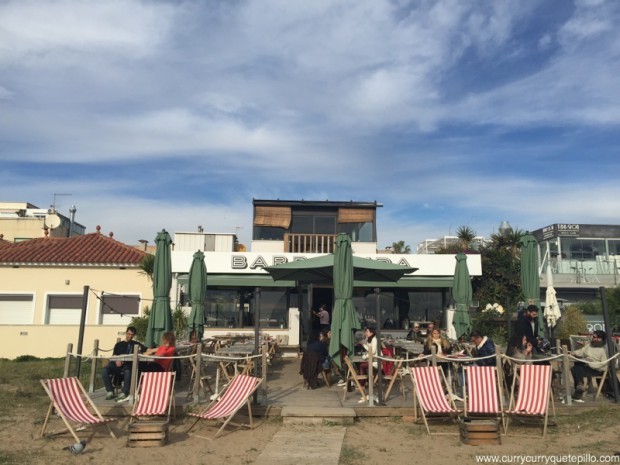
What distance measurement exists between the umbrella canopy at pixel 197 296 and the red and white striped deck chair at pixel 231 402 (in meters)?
3.94

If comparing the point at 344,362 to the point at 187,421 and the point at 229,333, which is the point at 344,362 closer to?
the point at 187,421

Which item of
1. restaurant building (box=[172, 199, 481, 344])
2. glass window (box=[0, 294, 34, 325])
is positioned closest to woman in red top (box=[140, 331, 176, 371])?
restaurant building (box=[172, 199, 481, 344])

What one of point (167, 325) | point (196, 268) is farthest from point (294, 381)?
point (196, 268)

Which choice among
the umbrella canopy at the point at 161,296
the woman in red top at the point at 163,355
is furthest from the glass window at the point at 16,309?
the woman in red top at the point at 163,355

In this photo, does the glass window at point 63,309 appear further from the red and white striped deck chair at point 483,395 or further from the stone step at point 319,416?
the red and white striped deck chair at point 483,395

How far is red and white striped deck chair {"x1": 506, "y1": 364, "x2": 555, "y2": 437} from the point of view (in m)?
6.73

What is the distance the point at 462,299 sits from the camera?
11.7 metres

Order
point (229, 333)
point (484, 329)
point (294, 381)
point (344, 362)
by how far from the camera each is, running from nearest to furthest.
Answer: point (344, 362)
point (294, 381)
point (229, 333)
point (484, 329)

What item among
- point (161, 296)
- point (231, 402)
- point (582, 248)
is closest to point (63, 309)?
point (161, 296)

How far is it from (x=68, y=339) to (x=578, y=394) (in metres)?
15.2

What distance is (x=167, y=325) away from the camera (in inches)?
376

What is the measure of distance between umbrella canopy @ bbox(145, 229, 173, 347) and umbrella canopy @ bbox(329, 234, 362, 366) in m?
3.30

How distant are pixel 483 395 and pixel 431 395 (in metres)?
0.71

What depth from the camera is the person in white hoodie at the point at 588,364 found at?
8.29m
